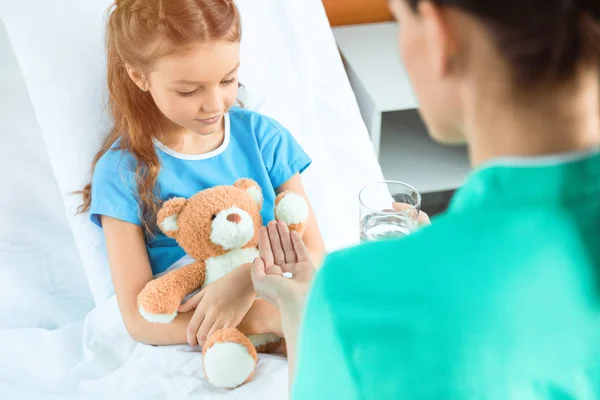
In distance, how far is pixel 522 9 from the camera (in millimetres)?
474

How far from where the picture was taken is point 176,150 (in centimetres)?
135

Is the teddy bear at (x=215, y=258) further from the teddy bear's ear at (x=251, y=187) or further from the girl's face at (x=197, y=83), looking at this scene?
the girl's face at (x=197, y=83)

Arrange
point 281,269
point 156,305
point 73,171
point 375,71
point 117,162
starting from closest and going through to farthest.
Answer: point 281,269, point 156,305, point 117,162, point 73,171, point 375,71

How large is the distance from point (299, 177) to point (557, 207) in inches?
37.4

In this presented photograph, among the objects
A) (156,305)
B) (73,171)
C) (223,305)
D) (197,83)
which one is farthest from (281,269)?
(73,171)

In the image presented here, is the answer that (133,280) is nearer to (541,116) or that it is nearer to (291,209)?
(291,209)

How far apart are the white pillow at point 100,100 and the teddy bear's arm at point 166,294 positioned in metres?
0.23

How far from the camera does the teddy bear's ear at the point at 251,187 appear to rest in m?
1.27

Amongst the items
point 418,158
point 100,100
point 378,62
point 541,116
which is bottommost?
point 418,158

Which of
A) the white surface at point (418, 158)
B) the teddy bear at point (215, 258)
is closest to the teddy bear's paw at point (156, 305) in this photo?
the teddy bear at point (215, 258)

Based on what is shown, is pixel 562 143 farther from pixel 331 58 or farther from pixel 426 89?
pixel 331 58

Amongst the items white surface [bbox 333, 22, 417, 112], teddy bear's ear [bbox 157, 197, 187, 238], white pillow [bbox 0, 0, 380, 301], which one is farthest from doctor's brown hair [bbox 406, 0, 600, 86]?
white surface [bbox 333, 22, 417, 112]

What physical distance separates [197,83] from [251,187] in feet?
0.69

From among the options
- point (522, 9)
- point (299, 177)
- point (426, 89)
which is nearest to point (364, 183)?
point (299, 177)
